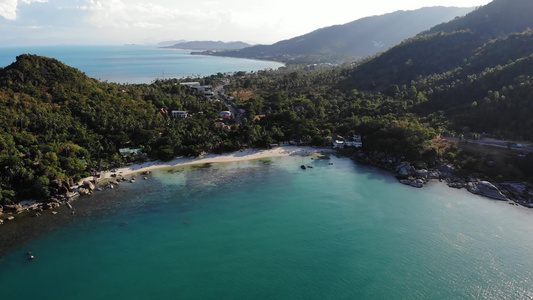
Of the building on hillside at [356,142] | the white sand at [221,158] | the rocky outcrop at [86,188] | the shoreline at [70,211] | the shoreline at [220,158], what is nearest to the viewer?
the shoreline at [70,211]

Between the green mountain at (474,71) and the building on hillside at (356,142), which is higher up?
the green mountain at (474,71)

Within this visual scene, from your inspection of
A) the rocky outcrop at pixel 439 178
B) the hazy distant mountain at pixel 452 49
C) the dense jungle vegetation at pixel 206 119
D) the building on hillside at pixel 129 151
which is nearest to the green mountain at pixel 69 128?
the dense jungle vegetation at pixel 206 119

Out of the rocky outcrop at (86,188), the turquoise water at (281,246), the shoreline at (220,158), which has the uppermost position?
the shoreline at (220,158)

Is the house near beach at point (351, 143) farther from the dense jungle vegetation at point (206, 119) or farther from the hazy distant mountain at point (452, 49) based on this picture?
the hazy distant mountain at point (452, 49)

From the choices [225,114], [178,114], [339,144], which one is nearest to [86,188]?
[178,114]

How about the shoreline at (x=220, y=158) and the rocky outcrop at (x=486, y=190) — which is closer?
the rocky outcrop at (x=486, y=190)

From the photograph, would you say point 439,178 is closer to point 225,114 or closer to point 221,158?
point 221,158

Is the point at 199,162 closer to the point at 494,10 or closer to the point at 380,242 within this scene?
the point at 380,242
